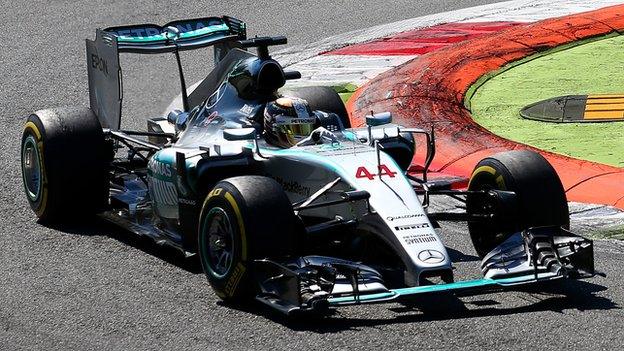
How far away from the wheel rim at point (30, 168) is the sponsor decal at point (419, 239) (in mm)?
3783

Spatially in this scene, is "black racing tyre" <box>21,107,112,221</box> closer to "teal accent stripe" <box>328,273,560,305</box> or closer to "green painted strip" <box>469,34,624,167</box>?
"teal accent stripe" <box>328,273,560,305</box>

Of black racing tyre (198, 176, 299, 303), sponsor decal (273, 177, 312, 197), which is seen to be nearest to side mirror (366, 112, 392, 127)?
sponsor decal (273, 177, 312, 197)

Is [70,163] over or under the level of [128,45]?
under

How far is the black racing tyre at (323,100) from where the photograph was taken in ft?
37.5

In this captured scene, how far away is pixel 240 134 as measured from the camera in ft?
30.7

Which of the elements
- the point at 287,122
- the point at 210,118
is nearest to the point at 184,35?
the point at 210,118

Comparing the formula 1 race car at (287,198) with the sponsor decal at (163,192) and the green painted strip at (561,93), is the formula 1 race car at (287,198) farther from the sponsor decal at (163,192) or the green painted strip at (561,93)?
the green painted strip at (561,93)

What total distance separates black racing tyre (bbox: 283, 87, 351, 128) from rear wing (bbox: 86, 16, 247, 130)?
29.0 inches

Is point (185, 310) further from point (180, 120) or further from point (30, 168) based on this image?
point (30, 168)

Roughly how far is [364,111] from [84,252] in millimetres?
4196

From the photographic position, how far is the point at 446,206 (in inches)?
432

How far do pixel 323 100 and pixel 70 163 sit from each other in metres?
2.17

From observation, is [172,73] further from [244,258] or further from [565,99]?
[244,258]

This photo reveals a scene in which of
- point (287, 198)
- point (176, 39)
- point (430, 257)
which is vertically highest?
point (176, 39)
